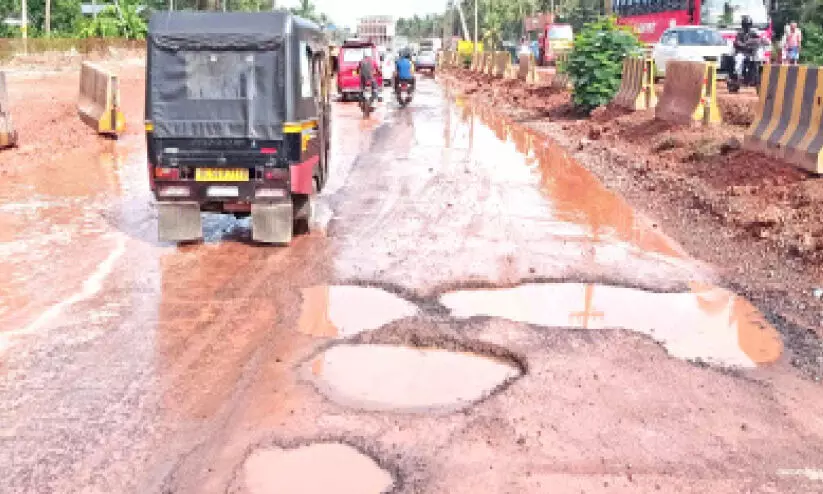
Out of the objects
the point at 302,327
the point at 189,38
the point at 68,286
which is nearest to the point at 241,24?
the point at 189,38

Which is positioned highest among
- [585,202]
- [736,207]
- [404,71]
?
[404,71]

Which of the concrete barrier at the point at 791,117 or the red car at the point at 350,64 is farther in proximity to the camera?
the red car at the point at 350,64

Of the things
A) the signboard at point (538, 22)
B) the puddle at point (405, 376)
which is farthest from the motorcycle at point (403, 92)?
the signboard at point (538, 22)

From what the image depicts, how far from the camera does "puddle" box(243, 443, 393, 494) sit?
4.05m

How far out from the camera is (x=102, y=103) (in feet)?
61.3

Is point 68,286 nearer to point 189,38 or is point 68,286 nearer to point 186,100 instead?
point 186,100

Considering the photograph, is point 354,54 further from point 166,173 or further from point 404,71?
point 166,173

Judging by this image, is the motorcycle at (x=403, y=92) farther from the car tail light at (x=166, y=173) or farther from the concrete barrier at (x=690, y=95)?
the car tail light at (x=166, y=173)

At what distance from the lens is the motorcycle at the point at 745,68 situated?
71.2ft

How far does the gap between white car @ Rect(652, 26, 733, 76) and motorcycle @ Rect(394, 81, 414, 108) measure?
27.3 ft

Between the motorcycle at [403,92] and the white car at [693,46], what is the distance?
833 centimetres

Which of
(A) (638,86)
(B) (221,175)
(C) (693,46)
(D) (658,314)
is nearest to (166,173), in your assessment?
(B) (221,175)

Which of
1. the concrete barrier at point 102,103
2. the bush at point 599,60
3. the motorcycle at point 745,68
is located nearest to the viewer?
the concrete barrier at point 102,103

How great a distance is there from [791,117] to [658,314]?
212 inches
